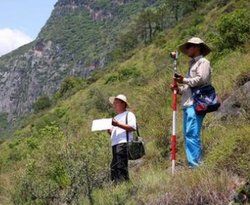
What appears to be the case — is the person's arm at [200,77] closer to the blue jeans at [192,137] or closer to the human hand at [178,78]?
the human hand at [178,78]

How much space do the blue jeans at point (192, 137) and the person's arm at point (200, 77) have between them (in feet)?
1.12

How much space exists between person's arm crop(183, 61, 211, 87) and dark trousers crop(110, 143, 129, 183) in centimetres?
139

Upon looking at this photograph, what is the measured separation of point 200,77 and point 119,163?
5.62 feet

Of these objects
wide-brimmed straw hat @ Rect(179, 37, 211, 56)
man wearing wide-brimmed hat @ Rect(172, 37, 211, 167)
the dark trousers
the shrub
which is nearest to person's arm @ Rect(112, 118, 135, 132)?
the dark trousers

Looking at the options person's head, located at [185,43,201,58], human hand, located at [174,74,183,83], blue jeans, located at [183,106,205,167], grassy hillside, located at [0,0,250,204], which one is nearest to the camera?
grassy hillside, located at [0,0,250,204]

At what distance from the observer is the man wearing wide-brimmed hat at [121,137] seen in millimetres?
7934

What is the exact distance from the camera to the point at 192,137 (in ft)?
24.5

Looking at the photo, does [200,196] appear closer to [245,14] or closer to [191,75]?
[191,75]

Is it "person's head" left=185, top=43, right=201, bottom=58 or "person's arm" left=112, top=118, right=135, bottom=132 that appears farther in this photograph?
"person's arm" left=112, top=118, right=135, bottom=132

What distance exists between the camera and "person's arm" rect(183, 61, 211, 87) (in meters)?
→ 7.38

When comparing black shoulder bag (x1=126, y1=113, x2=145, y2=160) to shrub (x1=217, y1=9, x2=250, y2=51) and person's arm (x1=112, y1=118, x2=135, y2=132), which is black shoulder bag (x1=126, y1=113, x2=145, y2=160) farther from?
shrub (x1=217, y1=9, x2=250, y2=51)

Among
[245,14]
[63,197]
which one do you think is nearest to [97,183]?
[63,197]

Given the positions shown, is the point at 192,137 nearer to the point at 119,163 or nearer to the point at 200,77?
the point at 200,77

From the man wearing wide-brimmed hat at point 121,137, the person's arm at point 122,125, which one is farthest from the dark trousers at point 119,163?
the person's arm at point 122,125
